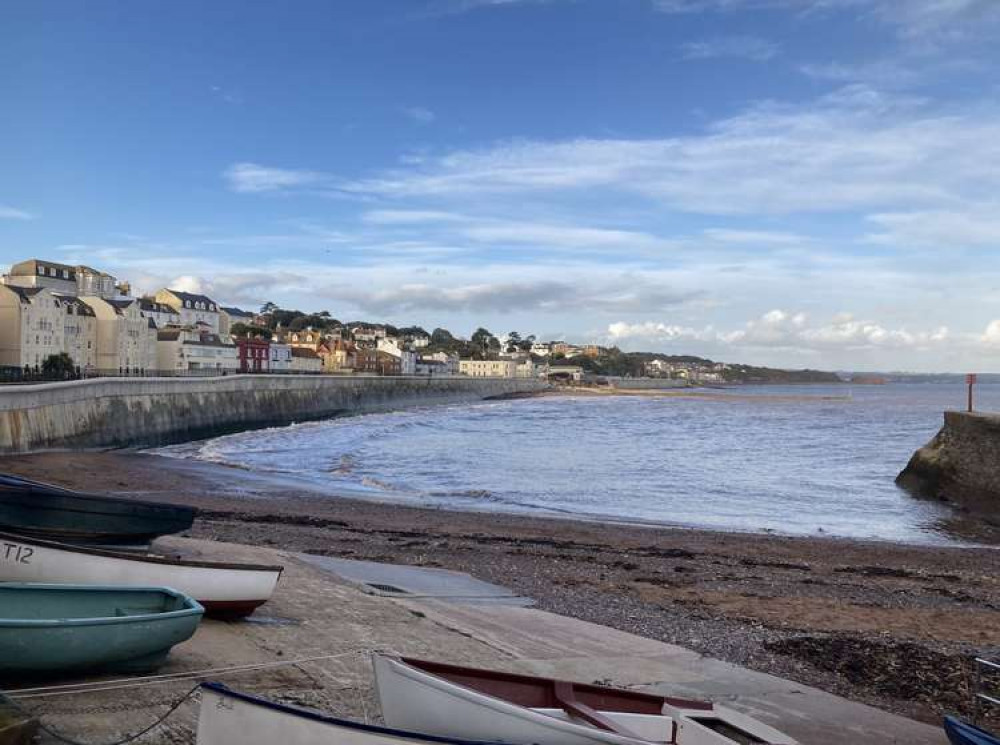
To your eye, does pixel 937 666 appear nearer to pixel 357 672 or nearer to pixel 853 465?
pixel 357 672

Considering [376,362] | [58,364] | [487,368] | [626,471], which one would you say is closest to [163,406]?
[58,364]

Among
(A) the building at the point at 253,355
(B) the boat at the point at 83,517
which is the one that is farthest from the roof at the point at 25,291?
(B) the boat at the point at 83,517

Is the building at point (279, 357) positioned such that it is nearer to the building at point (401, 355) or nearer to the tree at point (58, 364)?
the building at point (401, 355)

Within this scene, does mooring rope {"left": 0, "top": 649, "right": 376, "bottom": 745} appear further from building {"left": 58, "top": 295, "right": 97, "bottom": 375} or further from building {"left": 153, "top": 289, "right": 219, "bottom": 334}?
building {"left": 153, "top": 289, "right": 219, "bottom": 334}

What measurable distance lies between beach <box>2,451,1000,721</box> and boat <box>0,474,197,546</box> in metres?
4.40

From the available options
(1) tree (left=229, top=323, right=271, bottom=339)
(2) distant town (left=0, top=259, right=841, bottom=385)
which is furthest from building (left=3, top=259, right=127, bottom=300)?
(1) tree (left=229, top=323, right=271, bottom=339)

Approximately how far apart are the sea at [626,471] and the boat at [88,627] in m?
16.5

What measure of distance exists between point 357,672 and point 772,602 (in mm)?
7046

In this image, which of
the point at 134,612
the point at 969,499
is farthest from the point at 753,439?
the point at 134,612

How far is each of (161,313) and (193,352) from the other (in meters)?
16.9

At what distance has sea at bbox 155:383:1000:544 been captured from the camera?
76.2ft

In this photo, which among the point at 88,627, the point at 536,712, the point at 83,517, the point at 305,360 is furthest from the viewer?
the point at 305,360

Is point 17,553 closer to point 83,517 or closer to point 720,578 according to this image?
point 83,517

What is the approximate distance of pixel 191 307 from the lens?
114375mm
